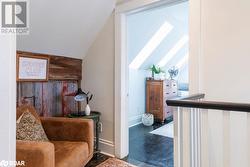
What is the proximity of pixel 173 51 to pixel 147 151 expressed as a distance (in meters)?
3.06

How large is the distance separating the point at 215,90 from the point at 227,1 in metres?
0.83

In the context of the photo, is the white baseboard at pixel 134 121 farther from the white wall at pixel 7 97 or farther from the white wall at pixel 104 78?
the white wall at pixel 7 97

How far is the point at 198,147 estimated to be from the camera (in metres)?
1.45

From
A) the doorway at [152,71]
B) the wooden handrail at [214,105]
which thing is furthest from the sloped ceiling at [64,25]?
the wooden handrail at [214,105]

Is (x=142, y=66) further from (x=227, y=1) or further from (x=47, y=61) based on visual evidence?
(x=227, y=1)

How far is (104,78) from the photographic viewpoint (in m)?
2.92

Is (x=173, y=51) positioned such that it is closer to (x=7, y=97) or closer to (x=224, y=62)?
(x=224, y=62)

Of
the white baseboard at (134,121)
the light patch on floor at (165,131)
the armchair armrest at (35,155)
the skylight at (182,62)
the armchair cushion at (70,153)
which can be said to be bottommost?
the light patch on floor at (165,131)

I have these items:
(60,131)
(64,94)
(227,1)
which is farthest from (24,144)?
(227,1)

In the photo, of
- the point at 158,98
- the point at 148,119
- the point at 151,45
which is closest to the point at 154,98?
the point at 158,98

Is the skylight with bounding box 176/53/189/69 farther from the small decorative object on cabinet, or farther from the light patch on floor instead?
the light patch on floor

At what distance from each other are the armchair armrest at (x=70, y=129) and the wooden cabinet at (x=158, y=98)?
9.07 feet

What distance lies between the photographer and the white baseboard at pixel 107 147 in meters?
2.82

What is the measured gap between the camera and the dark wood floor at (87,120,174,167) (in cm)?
259
